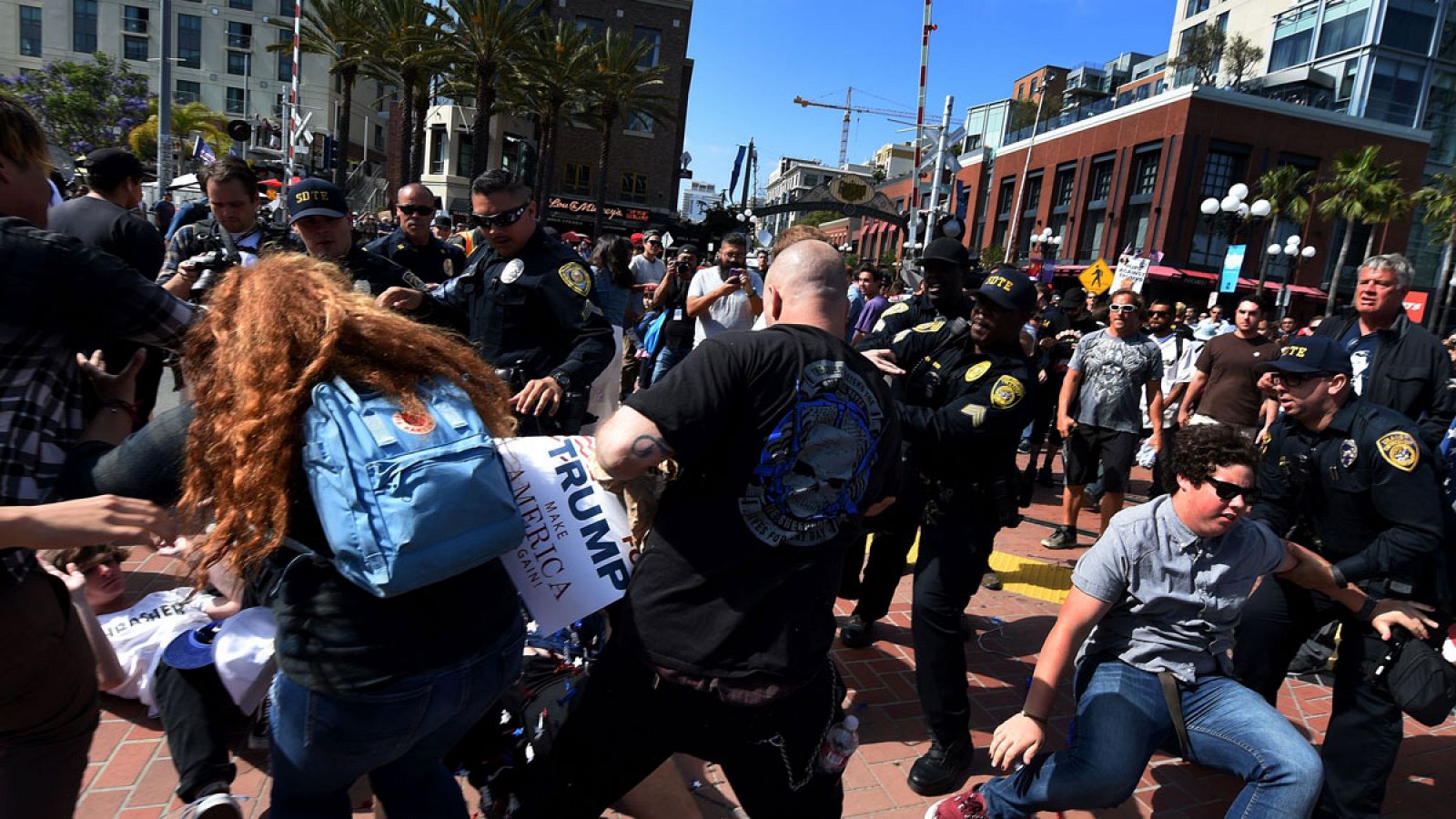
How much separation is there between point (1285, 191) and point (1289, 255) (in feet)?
15.2

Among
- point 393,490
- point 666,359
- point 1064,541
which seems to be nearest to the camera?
point 393,490

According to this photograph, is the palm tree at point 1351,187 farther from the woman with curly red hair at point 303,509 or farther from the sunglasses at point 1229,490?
the woman with curly red hair at point 303,509

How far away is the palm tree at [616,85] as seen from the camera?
31641 mm

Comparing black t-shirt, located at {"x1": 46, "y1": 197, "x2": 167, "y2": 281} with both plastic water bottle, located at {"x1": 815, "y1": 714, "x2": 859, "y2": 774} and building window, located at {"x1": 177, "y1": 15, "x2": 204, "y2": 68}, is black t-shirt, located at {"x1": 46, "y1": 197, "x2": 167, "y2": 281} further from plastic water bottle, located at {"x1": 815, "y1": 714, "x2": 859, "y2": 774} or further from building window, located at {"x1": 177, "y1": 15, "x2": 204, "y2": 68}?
building window, located at {"x1": 177, "y1": 15, "x2": 204, "y2": 68}

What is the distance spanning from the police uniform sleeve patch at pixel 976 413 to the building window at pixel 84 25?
244 feet

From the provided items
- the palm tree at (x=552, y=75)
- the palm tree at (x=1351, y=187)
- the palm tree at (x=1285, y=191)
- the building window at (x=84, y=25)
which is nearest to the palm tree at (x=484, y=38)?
the palm tree at (x=552, y=75)

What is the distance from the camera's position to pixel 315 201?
376cm

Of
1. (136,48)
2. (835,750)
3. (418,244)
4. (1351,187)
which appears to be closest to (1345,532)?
(835,750)

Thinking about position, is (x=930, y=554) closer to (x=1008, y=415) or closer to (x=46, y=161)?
(x=1008, y=415)

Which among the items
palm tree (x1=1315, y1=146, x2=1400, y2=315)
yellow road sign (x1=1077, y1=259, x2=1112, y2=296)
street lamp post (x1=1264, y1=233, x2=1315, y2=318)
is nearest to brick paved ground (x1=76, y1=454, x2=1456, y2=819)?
yellow road sign (x1=1077, y1=259, x2=1112, y2=296)

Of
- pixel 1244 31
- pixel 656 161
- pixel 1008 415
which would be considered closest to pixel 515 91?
pixel 656 161

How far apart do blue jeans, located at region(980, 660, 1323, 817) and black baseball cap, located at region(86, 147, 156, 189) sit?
5.20 m

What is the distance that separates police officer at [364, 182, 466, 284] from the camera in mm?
5051

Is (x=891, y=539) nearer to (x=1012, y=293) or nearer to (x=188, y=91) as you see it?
(x=1012, y=293)
